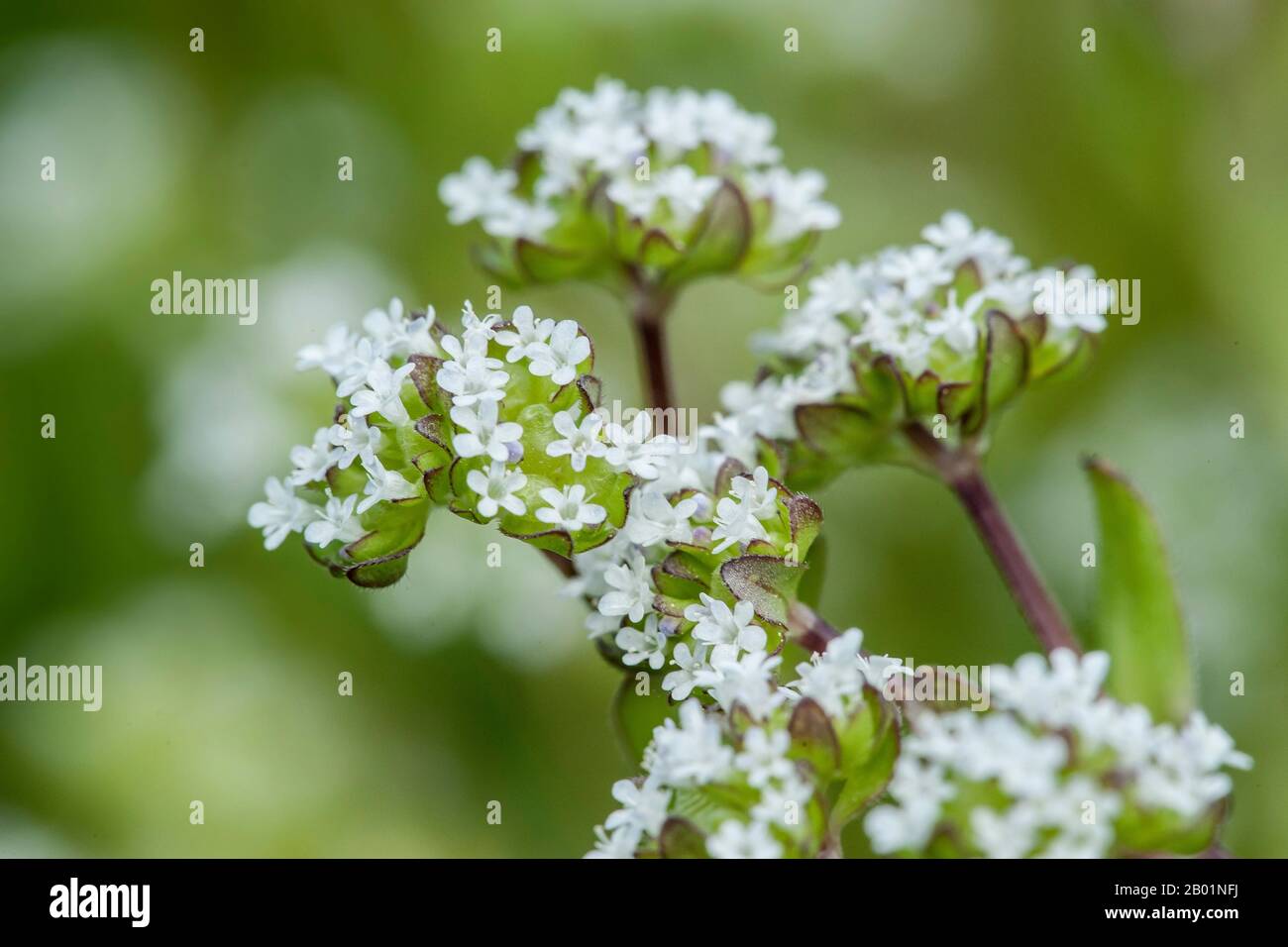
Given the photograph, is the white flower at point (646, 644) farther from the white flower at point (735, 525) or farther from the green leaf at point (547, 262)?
the green leaf at point (547, 262)

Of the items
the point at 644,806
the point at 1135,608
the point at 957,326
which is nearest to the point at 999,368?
the point at 957,326

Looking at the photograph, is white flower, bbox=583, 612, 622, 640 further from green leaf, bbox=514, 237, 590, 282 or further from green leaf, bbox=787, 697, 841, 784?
green leaf, bbox=514, 237, 590, 282

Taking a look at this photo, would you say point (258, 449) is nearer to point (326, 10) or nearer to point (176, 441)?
point (176, 441)

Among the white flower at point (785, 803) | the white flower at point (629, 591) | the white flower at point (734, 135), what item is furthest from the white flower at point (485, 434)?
the white flower at point (734, 135)

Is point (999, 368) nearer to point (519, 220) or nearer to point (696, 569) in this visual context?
point (696, 569)

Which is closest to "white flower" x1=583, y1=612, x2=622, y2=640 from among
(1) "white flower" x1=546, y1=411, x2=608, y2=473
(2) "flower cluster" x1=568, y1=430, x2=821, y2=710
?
(2) "flower cluster" x1=568, y1=430, x2=821, y2=710

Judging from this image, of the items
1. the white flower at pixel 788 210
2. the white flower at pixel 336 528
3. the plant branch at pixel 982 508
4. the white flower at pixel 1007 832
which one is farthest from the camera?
the white flower at pixel 788 210
